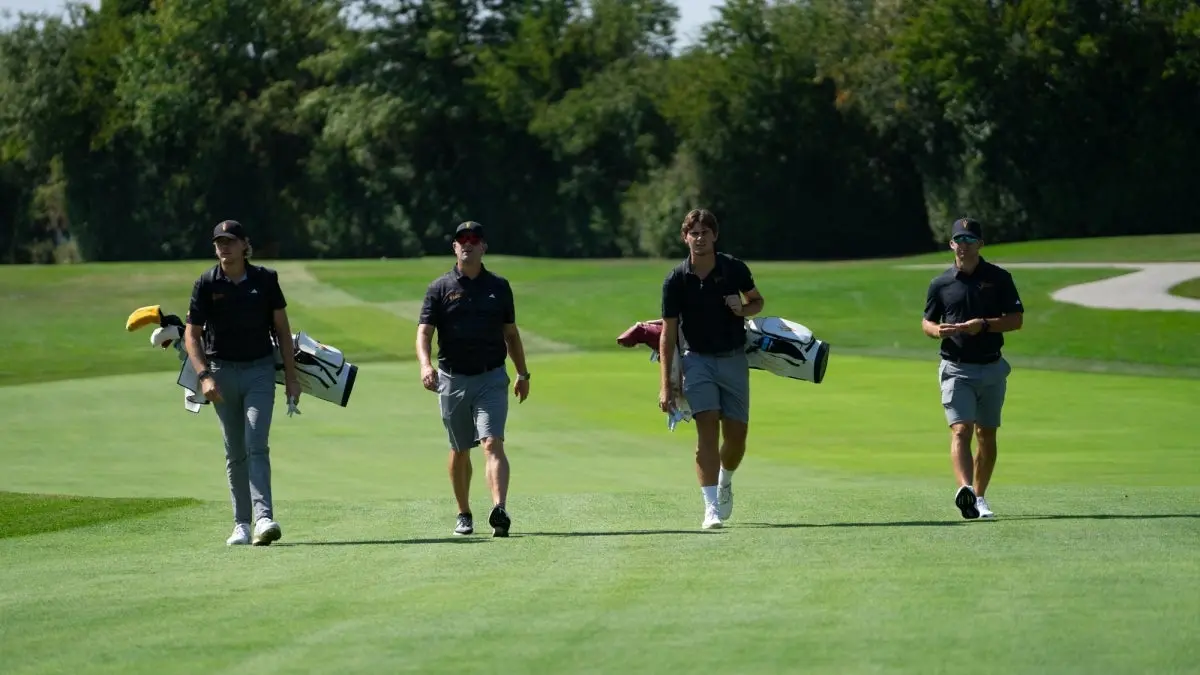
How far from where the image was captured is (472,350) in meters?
12.2

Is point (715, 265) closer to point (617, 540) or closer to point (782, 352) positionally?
Result: point (782, 352)

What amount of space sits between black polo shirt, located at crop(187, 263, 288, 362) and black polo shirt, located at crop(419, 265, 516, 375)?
0.95 metres

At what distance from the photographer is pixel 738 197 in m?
69.8

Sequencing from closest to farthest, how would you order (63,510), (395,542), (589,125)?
(395,542), (63,510), (589,125)

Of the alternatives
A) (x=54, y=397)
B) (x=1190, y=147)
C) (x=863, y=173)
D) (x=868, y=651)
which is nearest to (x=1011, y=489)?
(x=868, y=651)

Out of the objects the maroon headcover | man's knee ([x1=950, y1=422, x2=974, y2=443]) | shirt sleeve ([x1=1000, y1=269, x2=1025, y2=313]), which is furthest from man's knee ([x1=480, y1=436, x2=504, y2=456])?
shirt sleeve ([x1=1000, y1=269, x2=1025, y2=313])

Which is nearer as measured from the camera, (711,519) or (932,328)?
(711,519)

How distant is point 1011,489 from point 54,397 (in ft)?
50.3

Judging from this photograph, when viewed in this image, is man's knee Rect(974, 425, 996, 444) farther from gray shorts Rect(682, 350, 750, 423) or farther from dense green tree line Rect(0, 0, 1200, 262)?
dense green tree line Rect(0, 0, 1200, 262)

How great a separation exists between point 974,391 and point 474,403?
3.25 m

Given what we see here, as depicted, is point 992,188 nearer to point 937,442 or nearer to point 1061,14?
point 1061,14

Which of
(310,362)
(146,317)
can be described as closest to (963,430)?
(310,362)

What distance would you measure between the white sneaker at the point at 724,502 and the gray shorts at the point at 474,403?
4.59 ft

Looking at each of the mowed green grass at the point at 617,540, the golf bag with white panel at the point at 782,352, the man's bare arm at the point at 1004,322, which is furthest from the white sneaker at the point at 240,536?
the man's bare arm at the point at 1004,322
